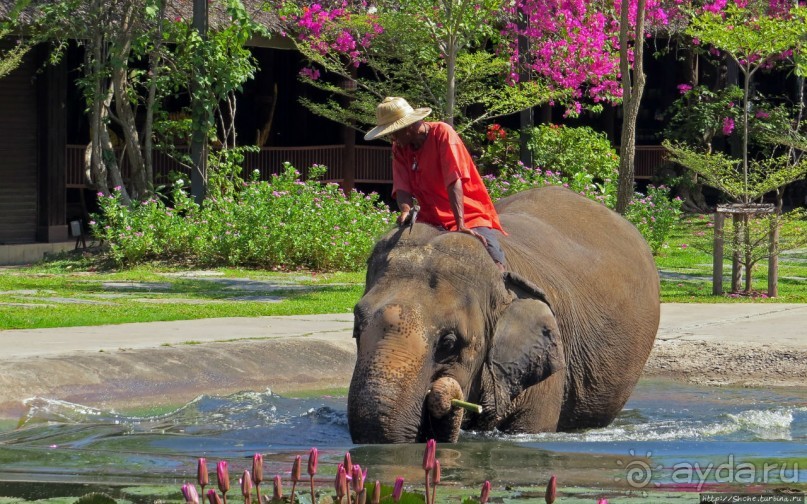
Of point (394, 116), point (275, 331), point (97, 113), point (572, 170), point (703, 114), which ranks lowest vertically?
point (275, 331)

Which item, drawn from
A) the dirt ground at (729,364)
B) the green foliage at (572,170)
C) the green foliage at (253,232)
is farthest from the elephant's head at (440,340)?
the green foliage at (572,170)

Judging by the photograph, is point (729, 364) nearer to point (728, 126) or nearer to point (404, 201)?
point (404, 201)

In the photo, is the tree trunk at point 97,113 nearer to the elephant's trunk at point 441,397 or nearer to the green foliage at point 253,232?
the green foliage at point 253,232

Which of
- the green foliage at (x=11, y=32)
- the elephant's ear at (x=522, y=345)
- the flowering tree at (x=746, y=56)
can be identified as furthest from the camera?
the green foliage at (x=11, y=32)

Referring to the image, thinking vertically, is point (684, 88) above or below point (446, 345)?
above

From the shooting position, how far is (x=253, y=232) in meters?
18.8

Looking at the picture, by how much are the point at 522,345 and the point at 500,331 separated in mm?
139

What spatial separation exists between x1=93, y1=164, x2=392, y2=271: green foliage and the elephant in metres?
9.29

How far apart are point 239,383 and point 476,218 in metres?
3.08

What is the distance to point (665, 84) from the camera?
30.0 m

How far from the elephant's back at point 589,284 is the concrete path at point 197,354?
2254mm

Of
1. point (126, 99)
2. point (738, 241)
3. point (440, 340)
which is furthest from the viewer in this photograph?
point (126, 99)

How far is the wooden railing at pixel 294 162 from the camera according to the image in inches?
862

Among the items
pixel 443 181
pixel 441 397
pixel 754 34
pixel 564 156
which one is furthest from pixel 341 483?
pixel 564 156
